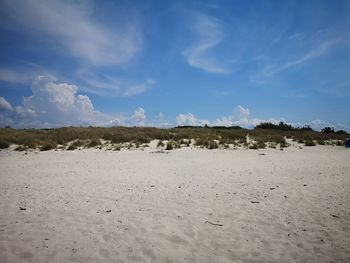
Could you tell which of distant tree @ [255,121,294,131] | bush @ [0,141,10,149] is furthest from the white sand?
distant tree @ [255,121,294,131]

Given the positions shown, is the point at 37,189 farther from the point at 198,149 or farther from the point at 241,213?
the point at 198,149

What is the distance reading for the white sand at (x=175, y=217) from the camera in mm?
4133

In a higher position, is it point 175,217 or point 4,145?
point 4,145

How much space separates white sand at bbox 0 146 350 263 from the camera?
4.13 meters

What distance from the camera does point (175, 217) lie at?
5621 mm

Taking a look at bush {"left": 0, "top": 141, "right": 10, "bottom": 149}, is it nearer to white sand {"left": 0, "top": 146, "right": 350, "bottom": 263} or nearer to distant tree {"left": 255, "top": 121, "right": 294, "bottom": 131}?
white sand {"left": 0, "top": 146, "right": 350, "bottom": 263}

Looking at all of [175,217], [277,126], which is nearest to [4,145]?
[175,217]

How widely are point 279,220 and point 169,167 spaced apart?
722 cm

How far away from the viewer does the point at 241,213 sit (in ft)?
19.1

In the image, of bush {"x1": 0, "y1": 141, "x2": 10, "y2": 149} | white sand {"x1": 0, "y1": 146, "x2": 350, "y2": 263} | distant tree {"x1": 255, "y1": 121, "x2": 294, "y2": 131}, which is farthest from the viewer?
distant tree {"x1": 255, "y1": 121, "x2": 294, "y2": 131}

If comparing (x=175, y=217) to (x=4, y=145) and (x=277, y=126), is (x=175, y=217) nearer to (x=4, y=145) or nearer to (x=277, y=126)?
(x=4, y=145)

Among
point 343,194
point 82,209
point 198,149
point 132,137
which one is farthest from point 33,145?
point 343,194

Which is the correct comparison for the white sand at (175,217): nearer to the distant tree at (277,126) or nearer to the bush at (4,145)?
the bush at (4,145)

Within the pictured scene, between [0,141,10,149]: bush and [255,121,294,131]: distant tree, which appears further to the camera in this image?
[255,121,294,131]: distant tree
